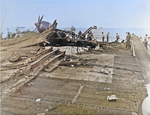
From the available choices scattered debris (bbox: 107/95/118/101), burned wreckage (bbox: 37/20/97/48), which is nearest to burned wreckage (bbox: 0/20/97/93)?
burned wreckage (bbox: 37/20/97/48)

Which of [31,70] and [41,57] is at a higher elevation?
[41,57]

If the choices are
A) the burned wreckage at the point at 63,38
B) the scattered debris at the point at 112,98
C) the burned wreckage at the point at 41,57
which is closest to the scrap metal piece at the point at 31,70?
the burned wreckage at the point at 41,57

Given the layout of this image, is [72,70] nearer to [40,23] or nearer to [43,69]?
[43,69]

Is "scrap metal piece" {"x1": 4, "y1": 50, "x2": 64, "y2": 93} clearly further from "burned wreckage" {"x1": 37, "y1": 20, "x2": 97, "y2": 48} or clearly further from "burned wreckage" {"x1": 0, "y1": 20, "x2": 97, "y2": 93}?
"burned wreckage" {"x1": 37, "y1": 20, "x2": 97, "y2": 48}

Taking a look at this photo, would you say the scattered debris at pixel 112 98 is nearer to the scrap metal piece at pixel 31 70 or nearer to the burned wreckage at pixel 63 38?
the scrap metal piece at pixel 31 70

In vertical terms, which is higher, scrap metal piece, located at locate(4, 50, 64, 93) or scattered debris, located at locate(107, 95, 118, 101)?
scrap metal piece, located at locate(4, 50, 64, 93)

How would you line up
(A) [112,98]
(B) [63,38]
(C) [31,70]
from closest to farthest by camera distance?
(A) [112,98]
(C) [31,70]
(B) [63,38]

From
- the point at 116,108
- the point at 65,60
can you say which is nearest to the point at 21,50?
the point at 65,60

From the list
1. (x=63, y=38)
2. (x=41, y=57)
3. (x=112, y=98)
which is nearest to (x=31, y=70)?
(x=41, y=57)

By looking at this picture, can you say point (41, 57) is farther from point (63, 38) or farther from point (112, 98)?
point (112, 98)

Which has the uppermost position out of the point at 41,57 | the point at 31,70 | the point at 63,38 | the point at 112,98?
the point at 63,38

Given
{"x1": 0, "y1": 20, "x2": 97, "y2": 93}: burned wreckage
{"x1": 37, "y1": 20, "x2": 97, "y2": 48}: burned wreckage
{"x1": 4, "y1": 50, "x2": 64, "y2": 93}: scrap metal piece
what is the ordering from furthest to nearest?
{"x1": 37, "y1": 20, "x2": 97, "y2": 48}: burned wreckage, {"x1": 0, "y1": 20, "x2": 97, "y2": 93}: burned wreckage, {"x1": 4, "y1": 50, "x2": 64, "y2": 93}: scrap metal piece

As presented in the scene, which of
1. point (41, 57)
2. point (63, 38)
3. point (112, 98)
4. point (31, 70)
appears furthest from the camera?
point (63, 38)

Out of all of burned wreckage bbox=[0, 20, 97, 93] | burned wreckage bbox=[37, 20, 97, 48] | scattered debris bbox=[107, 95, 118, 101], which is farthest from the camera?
burned wreckage bbox=[37, 20, 97, 48]
